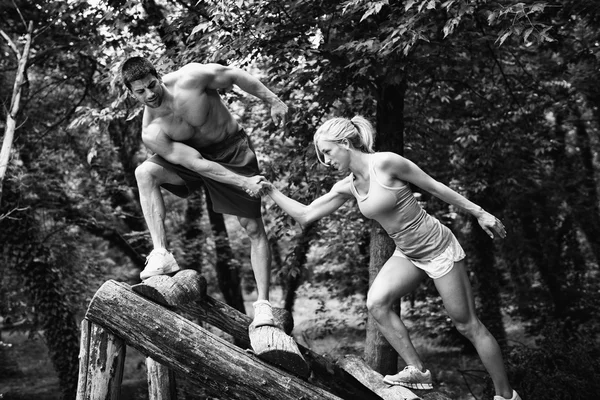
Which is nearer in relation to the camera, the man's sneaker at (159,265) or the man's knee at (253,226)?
the man's sneaker at (159,265)

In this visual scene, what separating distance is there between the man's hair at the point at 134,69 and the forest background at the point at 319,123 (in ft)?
2.29

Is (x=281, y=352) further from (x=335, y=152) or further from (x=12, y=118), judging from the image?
(x=12, y=118)

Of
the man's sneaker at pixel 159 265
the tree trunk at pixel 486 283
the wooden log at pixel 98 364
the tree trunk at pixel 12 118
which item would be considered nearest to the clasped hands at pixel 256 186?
the man's sneaker at pixel 159 265

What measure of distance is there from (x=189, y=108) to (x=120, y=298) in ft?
4.05

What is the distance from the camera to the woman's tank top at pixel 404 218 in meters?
3.88

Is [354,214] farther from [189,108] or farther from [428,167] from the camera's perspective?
[189,108]

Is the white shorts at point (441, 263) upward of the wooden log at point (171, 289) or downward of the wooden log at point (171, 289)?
upward

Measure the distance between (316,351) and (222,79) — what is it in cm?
794

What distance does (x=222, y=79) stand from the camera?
4176mm

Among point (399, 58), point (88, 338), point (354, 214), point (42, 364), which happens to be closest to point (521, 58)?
point (354, 214)

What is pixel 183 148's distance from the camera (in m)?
4.18

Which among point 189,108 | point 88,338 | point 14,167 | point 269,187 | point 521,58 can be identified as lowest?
point 88,338

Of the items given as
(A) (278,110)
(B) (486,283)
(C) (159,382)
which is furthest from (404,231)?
(B) (486,283)

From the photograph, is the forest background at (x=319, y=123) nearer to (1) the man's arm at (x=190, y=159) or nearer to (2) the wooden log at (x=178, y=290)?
(1) the man's arm at (x=190, y=159)
